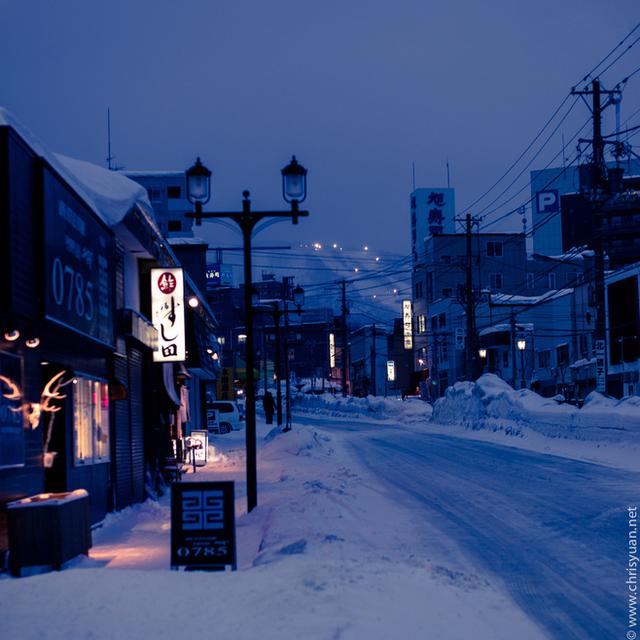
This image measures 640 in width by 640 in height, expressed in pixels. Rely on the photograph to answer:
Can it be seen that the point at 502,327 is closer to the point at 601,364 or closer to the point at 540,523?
the point at 601,364

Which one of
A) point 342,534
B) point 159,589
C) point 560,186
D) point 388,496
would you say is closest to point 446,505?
point 388,496

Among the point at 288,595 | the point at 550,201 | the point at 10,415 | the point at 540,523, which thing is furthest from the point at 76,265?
the point at 550,201

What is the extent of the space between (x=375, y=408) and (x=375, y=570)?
6126 centimetres

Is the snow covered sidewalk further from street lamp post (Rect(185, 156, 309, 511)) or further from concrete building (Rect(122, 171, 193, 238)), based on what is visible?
concrete building (Rect(122, 171, 193, 238))

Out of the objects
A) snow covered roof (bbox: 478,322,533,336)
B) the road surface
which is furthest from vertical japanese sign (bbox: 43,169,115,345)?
snow covered roof (bbox: 478,322,533,336)

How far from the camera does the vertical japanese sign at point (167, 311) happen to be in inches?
822

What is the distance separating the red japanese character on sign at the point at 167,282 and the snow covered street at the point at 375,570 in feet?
16.1

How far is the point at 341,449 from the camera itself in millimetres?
33375

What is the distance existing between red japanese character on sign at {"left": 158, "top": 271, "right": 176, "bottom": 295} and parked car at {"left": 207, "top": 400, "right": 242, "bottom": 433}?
32.4 meters

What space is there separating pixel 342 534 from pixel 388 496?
20.7 feet

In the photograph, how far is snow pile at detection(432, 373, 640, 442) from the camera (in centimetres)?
2783

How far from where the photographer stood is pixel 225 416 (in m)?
54.2

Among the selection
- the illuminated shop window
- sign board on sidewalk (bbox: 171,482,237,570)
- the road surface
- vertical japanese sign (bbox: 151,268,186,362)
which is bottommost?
the road surface

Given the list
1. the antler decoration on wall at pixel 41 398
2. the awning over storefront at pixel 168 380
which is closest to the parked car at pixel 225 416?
the awning over storefront at pixel 168 380
